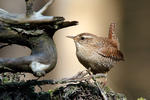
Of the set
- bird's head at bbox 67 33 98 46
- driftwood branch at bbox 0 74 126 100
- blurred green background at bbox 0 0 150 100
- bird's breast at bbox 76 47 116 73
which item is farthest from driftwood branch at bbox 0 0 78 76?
blurred green background at bbox 0 0 150 100

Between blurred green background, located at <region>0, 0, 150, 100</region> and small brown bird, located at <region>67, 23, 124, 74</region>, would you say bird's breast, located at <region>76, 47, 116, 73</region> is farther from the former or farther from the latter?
blurred green background, located at <region>0, 0, 150, 100</region>

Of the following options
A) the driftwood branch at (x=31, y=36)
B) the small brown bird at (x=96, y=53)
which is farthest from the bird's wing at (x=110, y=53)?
the driftwood branch at (x=31, y=36)

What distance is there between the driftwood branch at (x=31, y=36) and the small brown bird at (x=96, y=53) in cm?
119

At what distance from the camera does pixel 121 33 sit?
8.28m

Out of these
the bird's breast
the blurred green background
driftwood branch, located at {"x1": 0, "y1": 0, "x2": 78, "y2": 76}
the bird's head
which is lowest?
the blurred green background

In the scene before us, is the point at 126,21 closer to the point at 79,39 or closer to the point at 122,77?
the point at 122,77

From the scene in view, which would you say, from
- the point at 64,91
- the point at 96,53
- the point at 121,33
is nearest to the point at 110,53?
the point at 96,53

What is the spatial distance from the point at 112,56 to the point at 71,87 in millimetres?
1205

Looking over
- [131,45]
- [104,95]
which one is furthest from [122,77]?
[104,95]

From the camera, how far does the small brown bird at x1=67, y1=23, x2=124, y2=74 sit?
11.9ft

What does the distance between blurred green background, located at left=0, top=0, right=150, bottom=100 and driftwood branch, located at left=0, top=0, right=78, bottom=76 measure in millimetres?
4907

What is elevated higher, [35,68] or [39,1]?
[35,68]

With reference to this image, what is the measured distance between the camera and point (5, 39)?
7.98ft

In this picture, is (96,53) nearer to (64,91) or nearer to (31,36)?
(64,91)
